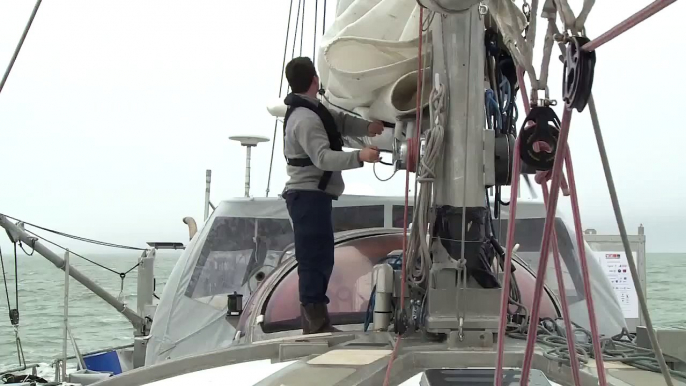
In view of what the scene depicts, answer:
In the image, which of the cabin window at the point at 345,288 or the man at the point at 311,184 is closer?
the man at the point at 311,184

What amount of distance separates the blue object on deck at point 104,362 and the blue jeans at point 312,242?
583 cm

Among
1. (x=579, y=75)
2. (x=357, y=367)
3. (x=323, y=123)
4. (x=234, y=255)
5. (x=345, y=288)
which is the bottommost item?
(x=357, y=367)

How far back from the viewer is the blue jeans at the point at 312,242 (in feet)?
9.83

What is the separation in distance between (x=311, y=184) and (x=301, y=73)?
0.56m

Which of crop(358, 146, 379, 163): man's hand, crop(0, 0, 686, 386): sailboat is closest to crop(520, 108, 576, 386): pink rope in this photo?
crop(0, 0, 686, 386): sailboat

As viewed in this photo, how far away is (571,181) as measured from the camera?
1312 millimetres

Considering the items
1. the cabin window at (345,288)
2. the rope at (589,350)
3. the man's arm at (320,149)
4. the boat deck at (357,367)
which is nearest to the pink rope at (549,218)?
the boat deck at (357,367)

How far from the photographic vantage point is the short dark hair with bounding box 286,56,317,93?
10.3ft

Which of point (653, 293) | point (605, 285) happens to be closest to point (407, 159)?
point (605, 285)

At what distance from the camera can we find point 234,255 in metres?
4.41

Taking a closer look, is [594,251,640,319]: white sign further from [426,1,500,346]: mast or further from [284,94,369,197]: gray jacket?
[426,1,500,346]: mast

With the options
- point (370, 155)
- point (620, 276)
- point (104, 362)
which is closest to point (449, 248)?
point (370, 155)

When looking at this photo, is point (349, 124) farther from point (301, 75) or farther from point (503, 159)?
point (503, 159)

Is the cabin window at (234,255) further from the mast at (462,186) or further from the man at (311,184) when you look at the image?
the mast at (462,186)
